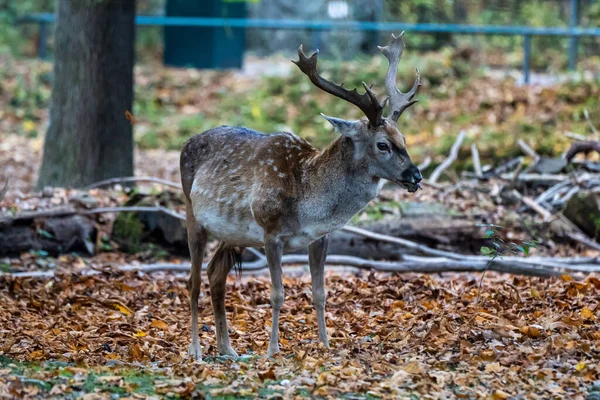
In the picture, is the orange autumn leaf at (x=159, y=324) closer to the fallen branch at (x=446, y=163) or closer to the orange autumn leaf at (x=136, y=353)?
the orange autumn leaf at (x=136, y=353)

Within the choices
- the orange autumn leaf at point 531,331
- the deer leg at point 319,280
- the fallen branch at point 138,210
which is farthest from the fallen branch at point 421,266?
the deer leg at point 319,280

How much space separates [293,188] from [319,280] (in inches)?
31.0

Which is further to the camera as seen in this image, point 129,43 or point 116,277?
point 129,43

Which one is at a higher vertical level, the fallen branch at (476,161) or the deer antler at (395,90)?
the deer antler at (395,90)

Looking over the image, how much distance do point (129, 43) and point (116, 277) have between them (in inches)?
183

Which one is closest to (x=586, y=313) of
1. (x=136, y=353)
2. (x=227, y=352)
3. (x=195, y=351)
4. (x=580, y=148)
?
(x=227, y=352)

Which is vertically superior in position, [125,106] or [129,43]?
[129,43]

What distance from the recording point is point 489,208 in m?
12.9

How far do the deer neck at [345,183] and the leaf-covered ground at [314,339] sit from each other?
3.70 ft

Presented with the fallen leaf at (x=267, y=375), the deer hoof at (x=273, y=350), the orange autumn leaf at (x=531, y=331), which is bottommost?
the deer hoof at (x=273, y=350)

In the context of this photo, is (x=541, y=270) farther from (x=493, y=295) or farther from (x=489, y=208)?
(x=489, y=208)

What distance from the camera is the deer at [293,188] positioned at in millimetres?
7469

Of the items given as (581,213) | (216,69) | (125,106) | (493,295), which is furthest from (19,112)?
(493,295)

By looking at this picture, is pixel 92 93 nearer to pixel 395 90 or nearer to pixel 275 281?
pixel 395 90
